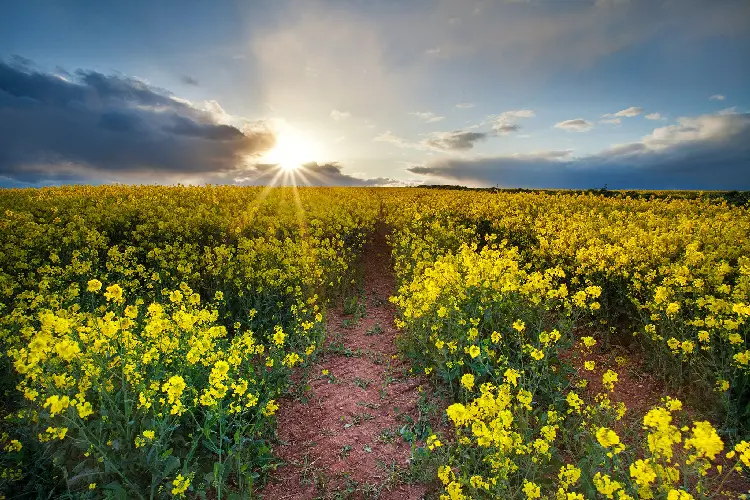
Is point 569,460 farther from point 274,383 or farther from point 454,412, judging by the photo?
point 274,383

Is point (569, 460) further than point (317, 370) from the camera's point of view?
No

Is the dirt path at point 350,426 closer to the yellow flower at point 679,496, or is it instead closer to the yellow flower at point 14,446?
the yellow flower at point 679,496

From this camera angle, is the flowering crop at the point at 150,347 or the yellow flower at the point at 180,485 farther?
the flowering crop at the point at 150,347

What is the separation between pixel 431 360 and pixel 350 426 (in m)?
1.81

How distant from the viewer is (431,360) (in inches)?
283

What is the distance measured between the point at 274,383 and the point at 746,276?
7.72 m

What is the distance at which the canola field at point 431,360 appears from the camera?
4375 millimetres

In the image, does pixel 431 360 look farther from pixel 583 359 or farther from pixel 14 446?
pixel 14 446

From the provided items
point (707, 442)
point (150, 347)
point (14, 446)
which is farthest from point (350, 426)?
point (707, 442)

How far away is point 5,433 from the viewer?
5.22m

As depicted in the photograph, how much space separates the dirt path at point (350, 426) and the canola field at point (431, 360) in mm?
340

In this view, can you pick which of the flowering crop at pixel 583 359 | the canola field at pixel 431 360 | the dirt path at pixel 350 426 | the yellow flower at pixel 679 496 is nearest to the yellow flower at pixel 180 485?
the canola field at pixel 431 360

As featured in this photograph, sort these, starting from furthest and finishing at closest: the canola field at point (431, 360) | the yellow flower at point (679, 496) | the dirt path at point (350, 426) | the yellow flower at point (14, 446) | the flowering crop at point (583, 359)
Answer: the dirt path at point (350, 426)
the yellow flower at point (14, 446)
the canola field at point (431, 360)
the flowering crop at point (583, 359)
the yellow flower at point (679, 496)

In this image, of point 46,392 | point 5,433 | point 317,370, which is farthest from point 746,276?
point 5,433
